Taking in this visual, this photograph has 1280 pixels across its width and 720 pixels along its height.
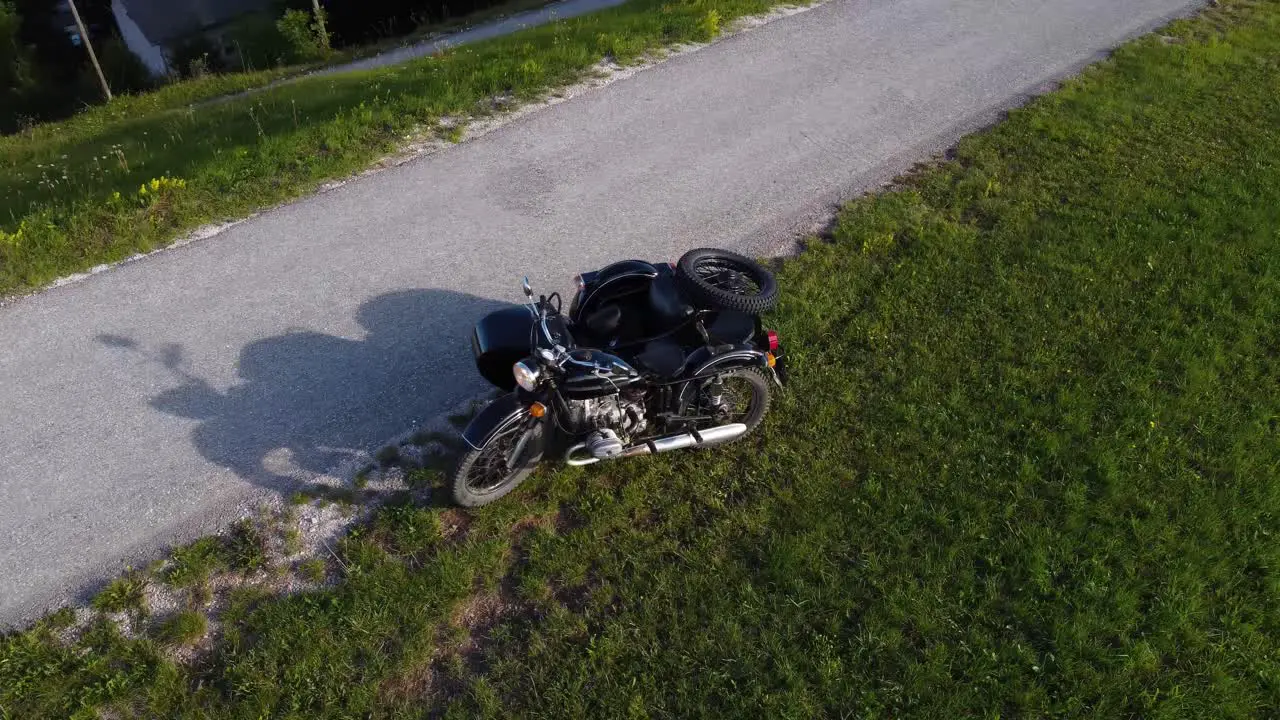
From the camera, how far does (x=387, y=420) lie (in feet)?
23.9

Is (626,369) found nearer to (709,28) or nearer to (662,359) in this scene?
(662,359)

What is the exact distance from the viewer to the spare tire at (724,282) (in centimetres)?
669

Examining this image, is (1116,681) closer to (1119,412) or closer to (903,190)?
(1119,412)

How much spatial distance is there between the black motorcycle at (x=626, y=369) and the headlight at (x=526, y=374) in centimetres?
3

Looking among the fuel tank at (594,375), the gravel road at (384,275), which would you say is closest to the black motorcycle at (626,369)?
the fuel tank at (594,375)

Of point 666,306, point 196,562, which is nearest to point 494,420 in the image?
point 666,306

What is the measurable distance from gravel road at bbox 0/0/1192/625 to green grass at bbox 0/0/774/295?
61 centimetres

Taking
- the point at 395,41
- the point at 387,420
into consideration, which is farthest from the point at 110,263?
the point at 395,41

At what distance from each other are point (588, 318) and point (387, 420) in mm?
2318

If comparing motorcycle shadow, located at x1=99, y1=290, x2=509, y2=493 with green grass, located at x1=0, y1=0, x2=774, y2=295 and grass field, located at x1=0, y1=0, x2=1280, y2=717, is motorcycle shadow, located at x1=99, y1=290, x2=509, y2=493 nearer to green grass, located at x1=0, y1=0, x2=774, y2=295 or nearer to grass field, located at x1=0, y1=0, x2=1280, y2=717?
grass field, located at x1=0, y1=0, x2=1280, y2=717

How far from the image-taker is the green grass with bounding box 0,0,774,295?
952 cm

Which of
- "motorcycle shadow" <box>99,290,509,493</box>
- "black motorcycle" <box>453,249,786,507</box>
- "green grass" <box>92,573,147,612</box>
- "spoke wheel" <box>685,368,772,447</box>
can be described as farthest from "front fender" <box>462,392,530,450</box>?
"green grass" <box>92,573,147,612</box>

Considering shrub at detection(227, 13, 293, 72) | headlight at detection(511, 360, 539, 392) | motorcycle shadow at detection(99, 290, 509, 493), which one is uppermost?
shrub at detection(227, 13, 293, 72)

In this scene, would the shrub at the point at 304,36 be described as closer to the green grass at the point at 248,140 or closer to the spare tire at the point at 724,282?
the green grass at the point at 248,140
